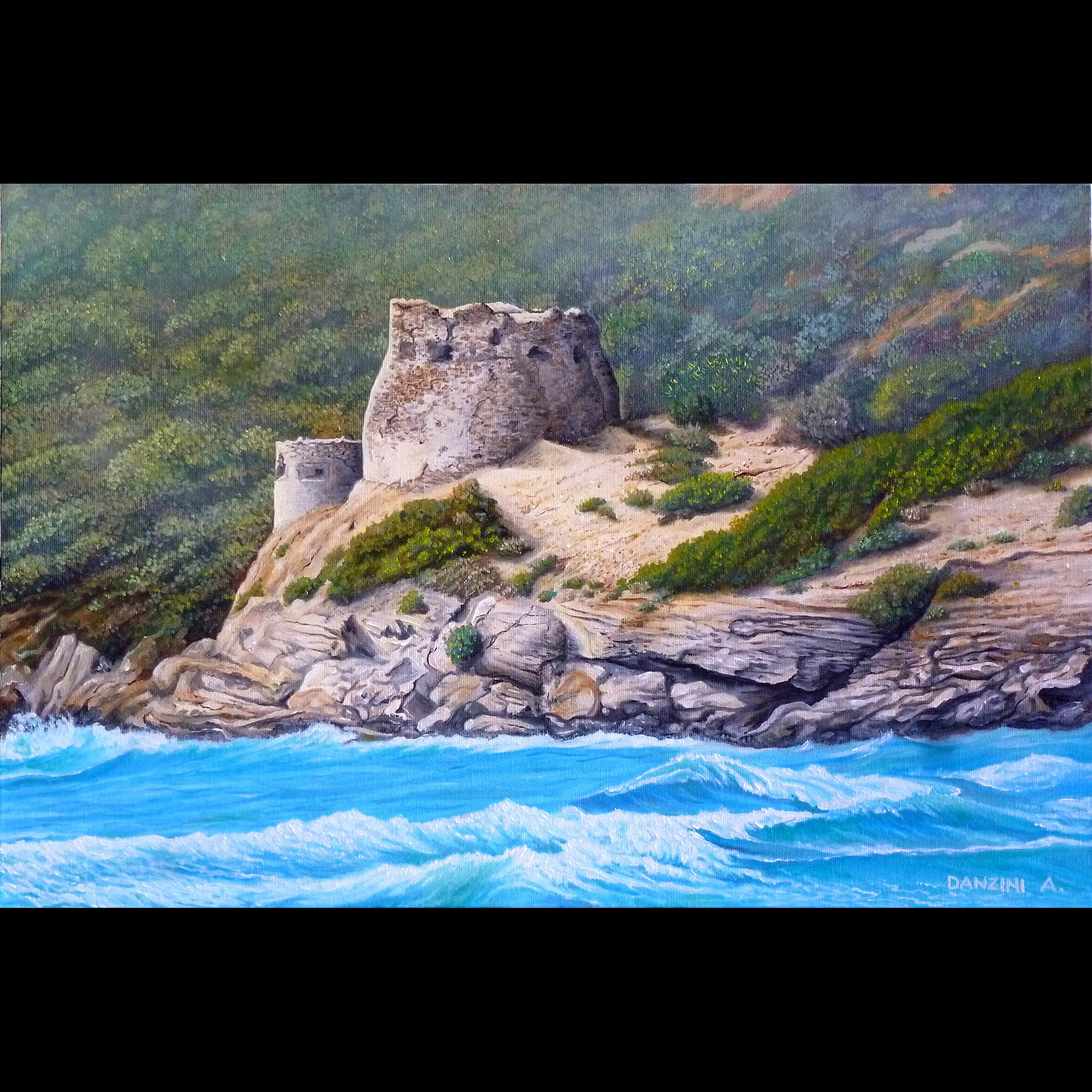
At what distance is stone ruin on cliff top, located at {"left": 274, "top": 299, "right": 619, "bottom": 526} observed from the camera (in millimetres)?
7945

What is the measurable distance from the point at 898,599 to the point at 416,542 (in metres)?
3.04

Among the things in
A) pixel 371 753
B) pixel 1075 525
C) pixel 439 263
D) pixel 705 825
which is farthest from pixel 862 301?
pixel 371 753

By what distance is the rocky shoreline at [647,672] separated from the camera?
24.4 feet

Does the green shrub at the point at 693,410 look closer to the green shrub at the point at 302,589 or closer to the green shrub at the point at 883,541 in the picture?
the green shrub at the point at 883,541

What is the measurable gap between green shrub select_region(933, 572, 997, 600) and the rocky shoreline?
0.06 meters

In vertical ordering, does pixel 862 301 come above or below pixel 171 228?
below

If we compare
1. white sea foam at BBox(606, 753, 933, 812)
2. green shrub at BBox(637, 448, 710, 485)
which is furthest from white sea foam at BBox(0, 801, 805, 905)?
green shrub at BBox(637, 448, 710, 485)

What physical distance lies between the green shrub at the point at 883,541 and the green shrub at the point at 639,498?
1.27 m

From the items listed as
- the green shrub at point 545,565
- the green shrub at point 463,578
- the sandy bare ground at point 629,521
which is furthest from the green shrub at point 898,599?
the green shrub at point 463,578

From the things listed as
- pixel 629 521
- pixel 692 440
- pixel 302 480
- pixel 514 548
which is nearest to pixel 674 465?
pixel 692 440

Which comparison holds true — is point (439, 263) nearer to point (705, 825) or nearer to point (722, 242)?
point (722, 242)

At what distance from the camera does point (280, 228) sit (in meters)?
7.89

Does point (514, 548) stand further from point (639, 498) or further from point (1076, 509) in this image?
point (1076, 509)

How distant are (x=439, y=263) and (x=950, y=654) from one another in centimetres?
406
